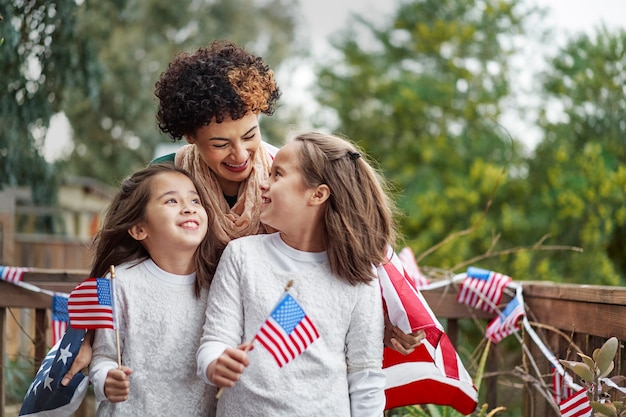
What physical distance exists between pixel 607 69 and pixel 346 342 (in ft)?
19.0

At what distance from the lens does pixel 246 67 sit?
2576 mm

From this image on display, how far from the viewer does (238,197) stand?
2.62 metres

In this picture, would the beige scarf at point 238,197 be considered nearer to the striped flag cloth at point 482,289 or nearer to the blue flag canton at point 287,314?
the blue flag canton at point 287,314

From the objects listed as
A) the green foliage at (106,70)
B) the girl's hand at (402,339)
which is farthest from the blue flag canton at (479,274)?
the green foliage at (106,70)

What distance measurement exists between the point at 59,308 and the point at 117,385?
1.24 meters

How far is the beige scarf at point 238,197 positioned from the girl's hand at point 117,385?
0.52 m

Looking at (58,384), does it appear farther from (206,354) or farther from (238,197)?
(238,197)

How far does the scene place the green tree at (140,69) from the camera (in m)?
15.9

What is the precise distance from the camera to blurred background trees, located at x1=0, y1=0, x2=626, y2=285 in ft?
A: 19.0

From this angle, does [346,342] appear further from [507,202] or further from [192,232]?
[507,202]

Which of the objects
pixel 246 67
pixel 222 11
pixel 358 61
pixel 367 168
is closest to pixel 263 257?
pixel 367 168

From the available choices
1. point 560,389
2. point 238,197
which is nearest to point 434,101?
point 560,389

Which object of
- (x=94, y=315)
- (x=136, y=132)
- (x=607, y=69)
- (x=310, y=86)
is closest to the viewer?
(x=94, y=315)

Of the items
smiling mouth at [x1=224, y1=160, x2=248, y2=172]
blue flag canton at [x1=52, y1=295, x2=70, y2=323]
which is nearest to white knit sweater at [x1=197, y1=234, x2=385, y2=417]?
smiling mouth at [x1=224, y1=160, x2=248, y2=172]
